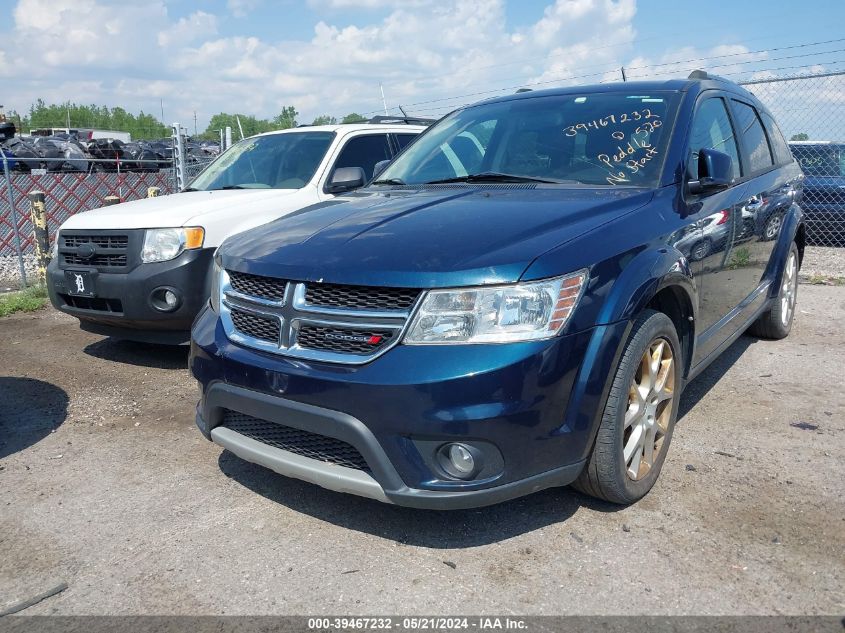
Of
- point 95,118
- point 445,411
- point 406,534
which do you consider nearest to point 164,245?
point 406,534

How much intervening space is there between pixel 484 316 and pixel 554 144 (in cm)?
161

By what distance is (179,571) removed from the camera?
8.95ft

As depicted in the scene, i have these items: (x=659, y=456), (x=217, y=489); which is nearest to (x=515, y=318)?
(x=659, y=456)

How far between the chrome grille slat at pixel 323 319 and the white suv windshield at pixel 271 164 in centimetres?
316

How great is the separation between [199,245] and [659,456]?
129 inches

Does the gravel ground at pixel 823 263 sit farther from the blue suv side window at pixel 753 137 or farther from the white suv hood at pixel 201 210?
the white suv hood at pixel 201 210

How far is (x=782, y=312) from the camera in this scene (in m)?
5.57

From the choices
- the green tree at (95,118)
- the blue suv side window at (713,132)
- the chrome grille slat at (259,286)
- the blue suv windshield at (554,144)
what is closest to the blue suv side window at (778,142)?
the blue suv side window at (713,132)

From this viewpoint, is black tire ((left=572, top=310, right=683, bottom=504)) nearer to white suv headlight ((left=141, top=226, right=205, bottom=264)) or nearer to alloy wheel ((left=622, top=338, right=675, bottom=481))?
alloy wheel ((left=622, top=338, right=675, bottom=481))

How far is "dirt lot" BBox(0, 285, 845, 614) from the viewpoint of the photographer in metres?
2.53

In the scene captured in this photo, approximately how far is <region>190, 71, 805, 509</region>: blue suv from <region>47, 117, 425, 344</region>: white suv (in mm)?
1561

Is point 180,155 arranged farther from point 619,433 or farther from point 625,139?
point 619,433

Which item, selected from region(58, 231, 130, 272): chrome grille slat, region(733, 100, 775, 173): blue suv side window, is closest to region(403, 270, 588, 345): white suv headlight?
region(733, 100, 775, 173): blue suv side window

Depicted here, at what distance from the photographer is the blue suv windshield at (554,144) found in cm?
348
